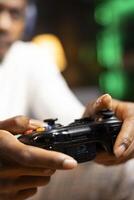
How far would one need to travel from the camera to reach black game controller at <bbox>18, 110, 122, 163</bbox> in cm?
38

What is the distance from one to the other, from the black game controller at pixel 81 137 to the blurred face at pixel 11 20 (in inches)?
31.4

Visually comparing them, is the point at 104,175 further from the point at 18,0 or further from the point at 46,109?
the point at 18,0

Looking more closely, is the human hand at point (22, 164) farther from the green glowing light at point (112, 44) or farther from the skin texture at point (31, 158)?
the green glowing light at point (112, 44)

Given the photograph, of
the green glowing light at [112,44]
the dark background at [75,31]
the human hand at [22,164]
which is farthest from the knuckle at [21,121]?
the dark background at [75,31]

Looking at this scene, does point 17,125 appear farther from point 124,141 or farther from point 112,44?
point 112,44

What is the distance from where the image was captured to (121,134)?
0.41m

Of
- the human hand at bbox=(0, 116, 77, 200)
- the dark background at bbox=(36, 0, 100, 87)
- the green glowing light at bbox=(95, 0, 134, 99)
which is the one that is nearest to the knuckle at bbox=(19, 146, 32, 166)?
the human hand at bbox=(0, 116, 77, 200)

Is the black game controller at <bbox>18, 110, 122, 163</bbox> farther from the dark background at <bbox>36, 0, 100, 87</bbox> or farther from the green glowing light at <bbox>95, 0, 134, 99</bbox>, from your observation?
the dark background at <bbox>36, 0, 100, 87</bbox>

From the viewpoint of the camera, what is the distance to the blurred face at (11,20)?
3.90 feet

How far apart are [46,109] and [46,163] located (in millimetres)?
689

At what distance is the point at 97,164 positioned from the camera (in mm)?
466

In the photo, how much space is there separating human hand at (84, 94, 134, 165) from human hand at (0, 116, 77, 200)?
0.21 feet

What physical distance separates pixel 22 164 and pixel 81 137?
0.06 m

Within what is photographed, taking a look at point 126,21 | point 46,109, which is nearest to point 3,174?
point 46,109
